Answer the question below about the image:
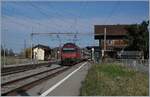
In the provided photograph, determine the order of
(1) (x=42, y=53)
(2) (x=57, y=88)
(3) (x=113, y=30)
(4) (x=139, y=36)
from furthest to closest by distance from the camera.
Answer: (1) (x=42, y=53)
(3) (x=113, y=30)
(4) (x=139, y=36)
(2) (x=57, y=88)

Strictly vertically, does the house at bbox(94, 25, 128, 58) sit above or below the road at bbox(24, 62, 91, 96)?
above

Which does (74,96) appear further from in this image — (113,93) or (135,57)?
(135,57)

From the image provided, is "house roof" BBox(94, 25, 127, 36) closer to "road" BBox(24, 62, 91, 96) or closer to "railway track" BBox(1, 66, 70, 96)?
"railway track" BBox(1, 66, 70, 96)


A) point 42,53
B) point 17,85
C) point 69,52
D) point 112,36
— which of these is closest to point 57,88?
point 17,85

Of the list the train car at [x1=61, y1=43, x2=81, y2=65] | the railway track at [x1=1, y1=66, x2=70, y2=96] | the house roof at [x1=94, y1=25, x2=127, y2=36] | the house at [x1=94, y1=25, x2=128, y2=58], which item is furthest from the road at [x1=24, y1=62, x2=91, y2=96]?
the house roof at [x1=94, y1=25, x2=127, y2=36]

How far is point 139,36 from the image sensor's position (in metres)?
68.1

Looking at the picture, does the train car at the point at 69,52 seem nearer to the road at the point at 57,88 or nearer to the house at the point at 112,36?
the road at the point at 57,88

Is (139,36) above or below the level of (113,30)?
below

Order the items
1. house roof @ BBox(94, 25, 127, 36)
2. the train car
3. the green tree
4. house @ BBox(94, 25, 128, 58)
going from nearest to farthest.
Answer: the train car, the green tree, house @ BBox(94, 25, 128, 58), house roof @ BBox(94, 25, 127, 36)

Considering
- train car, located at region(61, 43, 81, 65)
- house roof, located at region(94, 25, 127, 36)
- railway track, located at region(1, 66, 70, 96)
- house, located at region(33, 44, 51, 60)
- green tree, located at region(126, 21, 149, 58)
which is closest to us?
railway track, located at region(1, 66, 70, 96)

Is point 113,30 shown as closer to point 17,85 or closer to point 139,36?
point 139,36

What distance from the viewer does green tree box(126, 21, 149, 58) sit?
6725cm

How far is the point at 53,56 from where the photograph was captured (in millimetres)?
149625

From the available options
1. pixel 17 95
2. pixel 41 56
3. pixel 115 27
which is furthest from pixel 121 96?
pixel 41 56
